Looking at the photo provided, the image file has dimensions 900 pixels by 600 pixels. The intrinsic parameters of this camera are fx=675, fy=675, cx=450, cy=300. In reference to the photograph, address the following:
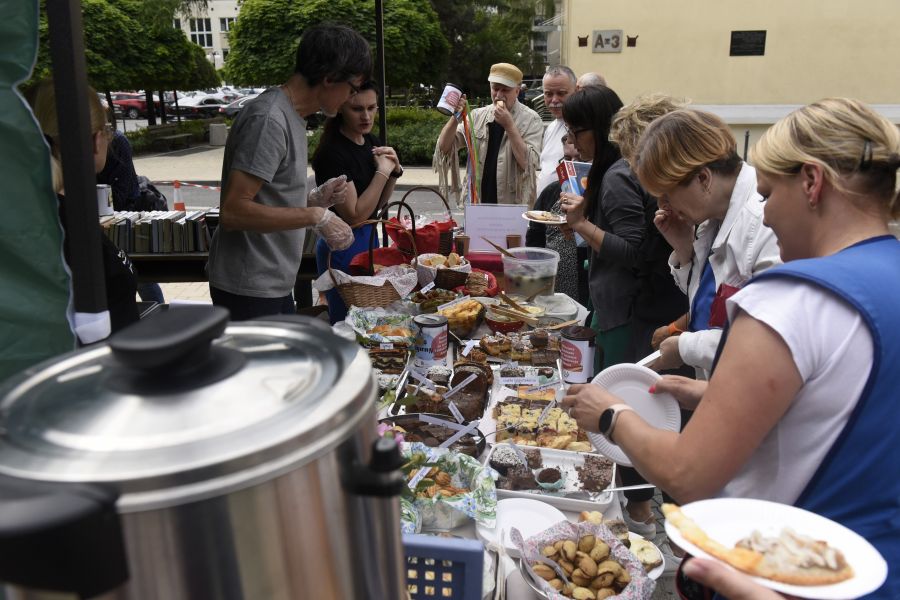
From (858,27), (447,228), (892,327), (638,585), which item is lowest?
(638,585)

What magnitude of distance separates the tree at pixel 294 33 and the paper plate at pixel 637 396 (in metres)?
18.7

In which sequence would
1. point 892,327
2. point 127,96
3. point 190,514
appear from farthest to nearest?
point 127,96, point 892,327, point 190,514

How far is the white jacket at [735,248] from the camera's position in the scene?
2.01 metres

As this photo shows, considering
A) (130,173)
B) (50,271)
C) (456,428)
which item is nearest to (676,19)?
(130,173)

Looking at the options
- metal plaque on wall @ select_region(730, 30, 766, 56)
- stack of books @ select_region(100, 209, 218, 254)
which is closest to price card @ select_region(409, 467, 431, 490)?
stack of books @ select_region(100, 209, 218, 254)

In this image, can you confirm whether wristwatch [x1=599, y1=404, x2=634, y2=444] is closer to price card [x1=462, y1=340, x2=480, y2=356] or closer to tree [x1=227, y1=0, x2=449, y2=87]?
price card [x1=462, y1=340, x2=480, y2=356]

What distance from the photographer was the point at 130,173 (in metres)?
5.78

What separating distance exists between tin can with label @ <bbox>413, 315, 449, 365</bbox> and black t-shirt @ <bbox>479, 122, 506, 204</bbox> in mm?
2789

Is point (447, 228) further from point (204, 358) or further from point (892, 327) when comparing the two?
point (204, 358)

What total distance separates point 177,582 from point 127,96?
37.7 metres

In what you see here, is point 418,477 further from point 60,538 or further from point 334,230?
point 334,230

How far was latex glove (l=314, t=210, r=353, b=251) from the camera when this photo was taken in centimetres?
292

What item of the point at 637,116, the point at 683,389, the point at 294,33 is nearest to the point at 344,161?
the point at 637,116

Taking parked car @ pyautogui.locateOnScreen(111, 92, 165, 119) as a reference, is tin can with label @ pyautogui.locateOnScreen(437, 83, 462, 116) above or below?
below
